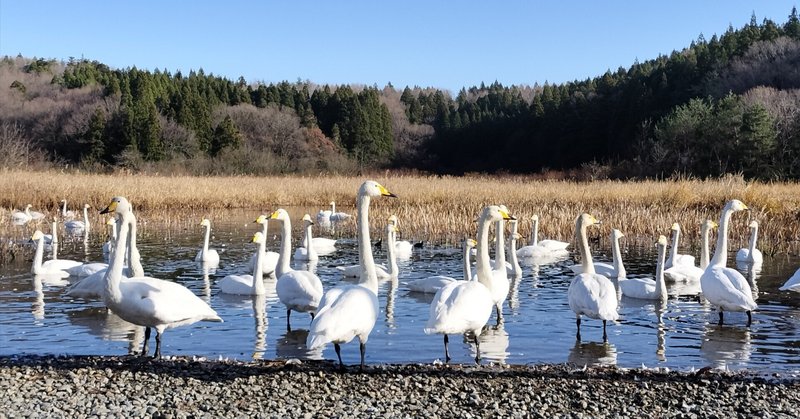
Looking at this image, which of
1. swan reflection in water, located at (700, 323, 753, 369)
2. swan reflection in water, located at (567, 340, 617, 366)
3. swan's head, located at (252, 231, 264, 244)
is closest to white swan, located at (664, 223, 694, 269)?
swan reflection in water, located at (700, 323, 753, 369)

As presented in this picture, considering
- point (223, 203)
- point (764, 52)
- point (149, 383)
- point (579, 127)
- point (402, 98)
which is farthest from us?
point (402, 98)

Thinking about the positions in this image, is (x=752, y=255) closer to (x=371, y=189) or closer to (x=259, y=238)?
(x=259, y=238)

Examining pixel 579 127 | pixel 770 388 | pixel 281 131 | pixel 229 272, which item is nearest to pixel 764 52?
pixel 579 127

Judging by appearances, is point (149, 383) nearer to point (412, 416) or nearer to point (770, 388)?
point (412, 416)

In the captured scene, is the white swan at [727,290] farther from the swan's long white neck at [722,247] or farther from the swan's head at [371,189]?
the swan's head at [371,189]

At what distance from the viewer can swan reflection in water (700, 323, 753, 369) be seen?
308 inches

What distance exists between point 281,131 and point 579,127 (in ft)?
86.0

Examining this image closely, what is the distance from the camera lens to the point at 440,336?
8977 mm

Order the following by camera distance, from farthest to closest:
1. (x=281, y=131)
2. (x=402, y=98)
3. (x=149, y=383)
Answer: (x=402, y=98), (x=281, y=131), (x=149, y=383)

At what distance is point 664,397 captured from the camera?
620cm

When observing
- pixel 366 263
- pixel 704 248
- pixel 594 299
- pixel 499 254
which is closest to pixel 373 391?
pixel 366 263

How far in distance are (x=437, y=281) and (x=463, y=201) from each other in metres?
14.3

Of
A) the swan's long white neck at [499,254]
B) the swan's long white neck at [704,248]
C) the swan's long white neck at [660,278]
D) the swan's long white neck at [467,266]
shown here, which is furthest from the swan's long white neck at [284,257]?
the swan's long white neck at [704,248]

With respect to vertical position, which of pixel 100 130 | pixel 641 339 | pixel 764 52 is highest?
pixel 764 52
